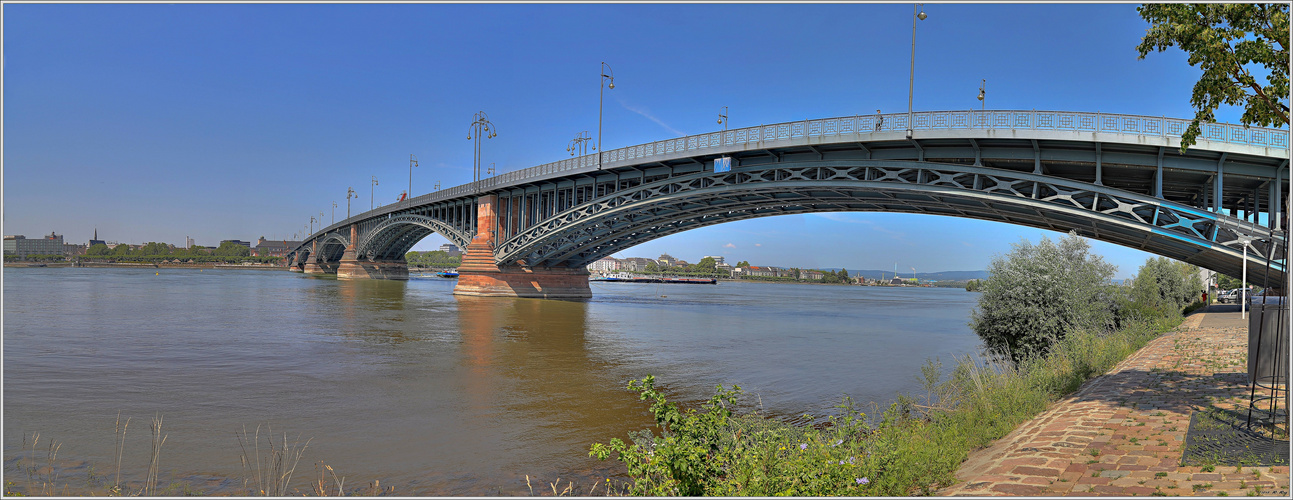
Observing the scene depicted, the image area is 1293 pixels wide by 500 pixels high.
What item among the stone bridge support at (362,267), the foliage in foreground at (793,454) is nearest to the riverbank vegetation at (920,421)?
the foliage in foreground at (793,454)

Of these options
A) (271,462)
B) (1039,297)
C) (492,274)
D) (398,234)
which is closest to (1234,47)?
(1039,297)

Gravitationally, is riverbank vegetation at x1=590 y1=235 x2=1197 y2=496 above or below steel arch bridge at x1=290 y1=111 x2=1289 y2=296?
below

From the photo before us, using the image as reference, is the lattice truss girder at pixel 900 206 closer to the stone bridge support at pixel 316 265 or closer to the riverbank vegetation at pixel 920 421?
the riverbank vegetation at pixel 920 421

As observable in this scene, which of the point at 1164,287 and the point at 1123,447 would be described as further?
the point at 1164,287

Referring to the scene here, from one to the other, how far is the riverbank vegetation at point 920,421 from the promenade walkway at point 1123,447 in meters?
0.44

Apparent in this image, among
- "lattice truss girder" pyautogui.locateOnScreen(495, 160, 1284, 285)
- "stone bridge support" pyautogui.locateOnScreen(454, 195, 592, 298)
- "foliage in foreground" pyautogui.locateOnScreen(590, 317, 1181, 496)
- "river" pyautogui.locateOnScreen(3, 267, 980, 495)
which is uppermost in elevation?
"lattice truss girder" pyautogui.locateOnScreen(495, 160, 1284, 285)

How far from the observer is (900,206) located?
34.3 metres

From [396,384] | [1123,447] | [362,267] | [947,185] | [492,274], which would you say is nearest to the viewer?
[1123,447]

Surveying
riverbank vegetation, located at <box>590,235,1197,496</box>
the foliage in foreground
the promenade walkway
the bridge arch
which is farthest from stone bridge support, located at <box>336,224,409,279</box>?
the promenade walkway

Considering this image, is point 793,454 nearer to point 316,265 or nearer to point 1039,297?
point 1039,297

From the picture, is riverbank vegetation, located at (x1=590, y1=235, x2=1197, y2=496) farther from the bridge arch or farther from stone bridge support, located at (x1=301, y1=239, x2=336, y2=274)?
stone bridge support, located at (x1=301, y1=239, x2=336, y2=274)

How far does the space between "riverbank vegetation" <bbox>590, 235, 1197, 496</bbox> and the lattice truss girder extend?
12.0ft

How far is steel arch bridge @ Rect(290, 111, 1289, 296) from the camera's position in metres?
20.6

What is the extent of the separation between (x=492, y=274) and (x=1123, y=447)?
155ft
